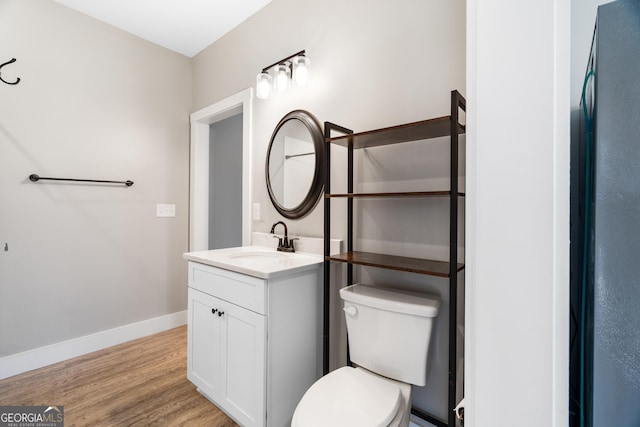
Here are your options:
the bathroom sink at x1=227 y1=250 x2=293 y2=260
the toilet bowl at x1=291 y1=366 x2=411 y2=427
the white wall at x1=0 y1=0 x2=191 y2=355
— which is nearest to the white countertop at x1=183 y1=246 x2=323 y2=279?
the bathroom sink at x1=227 y1=250 x2=293 y2=260

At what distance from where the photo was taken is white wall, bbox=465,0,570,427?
77 cm

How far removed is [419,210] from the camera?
1.41 meters

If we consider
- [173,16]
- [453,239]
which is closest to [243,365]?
[453,239]

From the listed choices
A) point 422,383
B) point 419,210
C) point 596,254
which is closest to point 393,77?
point 419,210

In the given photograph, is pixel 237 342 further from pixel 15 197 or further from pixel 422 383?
pixel 15 197

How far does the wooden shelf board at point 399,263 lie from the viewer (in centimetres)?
116

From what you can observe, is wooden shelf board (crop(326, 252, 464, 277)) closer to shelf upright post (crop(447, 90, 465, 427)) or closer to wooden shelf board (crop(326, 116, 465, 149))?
shelf upright post (crop(447, 90, 465, 427))

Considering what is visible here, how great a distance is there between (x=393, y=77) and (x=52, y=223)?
2.50 m

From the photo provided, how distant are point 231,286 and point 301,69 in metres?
1.30

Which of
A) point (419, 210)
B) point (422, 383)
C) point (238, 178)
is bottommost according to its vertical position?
point (422, 383)

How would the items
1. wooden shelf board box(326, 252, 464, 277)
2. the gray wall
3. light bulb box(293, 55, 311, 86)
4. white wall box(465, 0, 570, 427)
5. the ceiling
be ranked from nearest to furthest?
→ white wall box(465, 0, 570, 427) → wooden shelf board box(326, 252, 464, 277) → light bulb box(293, 55, 311, 86) → the ceiling → the gray wall

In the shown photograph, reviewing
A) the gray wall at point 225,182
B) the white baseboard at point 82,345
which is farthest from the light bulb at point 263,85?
the white baseboard at point 82,345

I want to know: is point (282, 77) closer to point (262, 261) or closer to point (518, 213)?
point (262, 261)

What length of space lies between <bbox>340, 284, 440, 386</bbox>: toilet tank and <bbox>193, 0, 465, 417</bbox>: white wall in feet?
0.63
